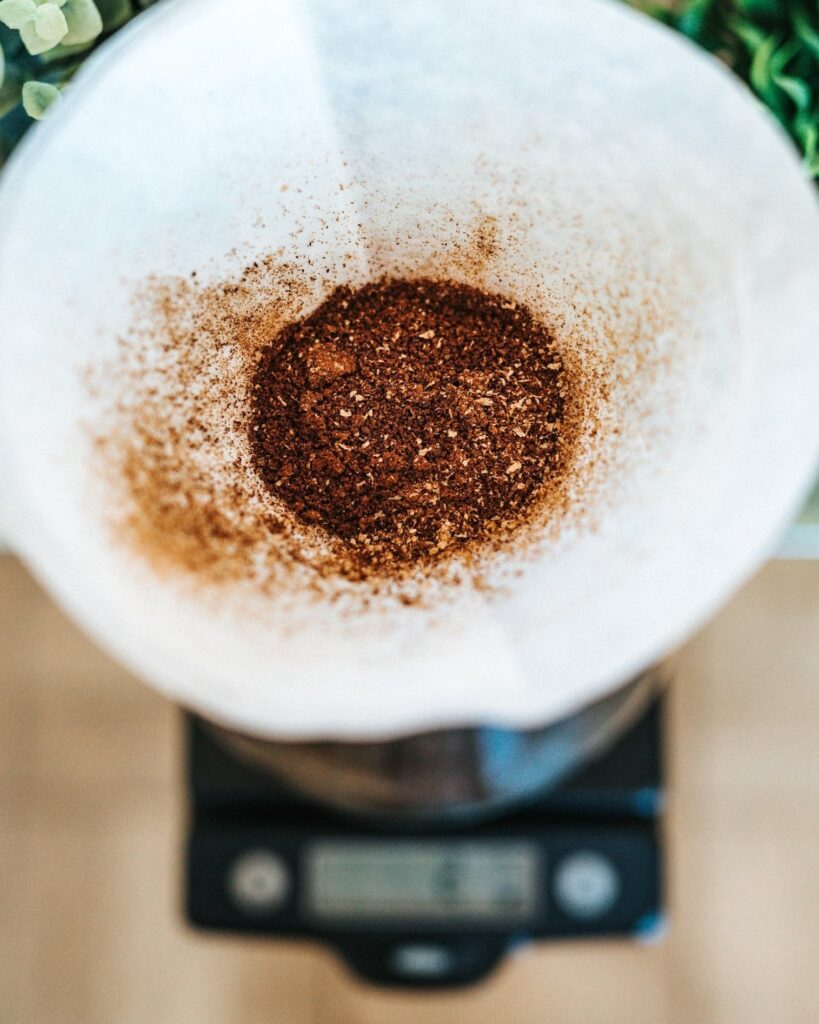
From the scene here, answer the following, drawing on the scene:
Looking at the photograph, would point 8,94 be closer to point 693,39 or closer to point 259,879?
point 693,39

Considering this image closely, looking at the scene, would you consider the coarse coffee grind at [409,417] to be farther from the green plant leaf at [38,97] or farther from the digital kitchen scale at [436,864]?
the digital kitchen scale at [436,864]

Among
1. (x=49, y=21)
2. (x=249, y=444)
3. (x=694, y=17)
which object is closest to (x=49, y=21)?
(x=49, y=21)

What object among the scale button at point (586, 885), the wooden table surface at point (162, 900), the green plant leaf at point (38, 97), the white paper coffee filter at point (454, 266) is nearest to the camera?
the white paper coffee filter at point (454, 266)

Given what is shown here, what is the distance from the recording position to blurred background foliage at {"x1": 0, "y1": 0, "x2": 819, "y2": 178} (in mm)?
387

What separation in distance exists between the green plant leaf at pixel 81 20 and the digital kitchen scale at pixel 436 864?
1.42 ft

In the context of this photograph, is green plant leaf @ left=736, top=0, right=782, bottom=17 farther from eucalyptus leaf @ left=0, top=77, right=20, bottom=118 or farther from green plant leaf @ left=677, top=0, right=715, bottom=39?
eucalyptus leaf @ left=0, top=77, right=20, bottom=118

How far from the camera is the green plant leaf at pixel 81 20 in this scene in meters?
0.39

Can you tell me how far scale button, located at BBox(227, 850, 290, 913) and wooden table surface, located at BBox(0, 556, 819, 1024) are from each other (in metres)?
0.25

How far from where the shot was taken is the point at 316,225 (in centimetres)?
35

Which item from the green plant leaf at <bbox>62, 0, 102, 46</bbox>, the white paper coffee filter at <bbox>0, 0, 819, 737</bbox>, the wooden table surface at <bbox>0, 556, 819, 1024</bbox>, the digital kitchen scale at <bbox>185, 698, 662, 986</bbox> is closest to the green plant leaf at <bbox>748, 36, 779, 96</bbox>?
the white paper coffee filter at <bbox>0, 0, 819, 737</bbox>

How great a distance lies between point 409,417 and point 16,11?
0.22 m

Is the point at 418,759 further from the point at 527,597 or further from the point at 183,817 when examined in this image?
the point at 183,817

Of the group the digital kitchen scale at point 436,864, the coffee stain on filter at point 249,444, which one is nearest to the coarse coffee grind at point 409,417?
the coffee stain on filter at point 249,444

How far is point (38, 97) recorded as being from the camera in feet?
1.30
